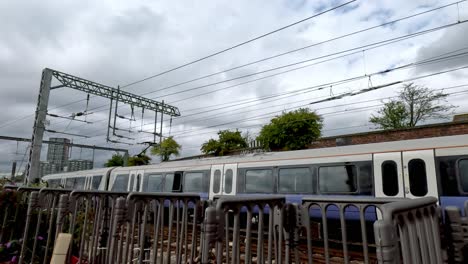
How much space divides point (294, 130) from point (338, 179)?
42.1 feet

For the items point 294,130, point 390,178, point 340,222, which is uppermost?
point 294,130

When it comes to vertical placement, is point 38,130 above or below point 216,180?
above

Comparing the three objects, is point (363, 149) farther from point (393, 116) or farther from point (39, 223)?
point (393, 116)

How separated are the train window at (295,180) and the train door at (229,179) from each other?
6.50 ft

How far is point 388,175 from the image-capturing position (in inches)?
306

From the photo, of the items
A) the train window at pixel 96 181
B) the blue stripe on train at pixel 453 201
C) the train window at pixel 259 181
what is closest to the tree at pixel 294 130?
the train window at pixel 259 181

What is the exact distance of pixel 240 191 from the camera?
35.4ft

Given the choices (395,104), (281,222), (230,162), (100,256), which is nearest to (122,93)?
(230,162)

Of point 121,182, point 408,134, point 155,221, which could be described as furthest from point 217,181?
point 408,134

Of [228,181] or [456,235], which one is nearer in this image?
[456,235]

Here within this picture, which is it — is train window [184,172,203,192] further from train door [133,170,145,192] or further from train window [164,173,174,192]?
train door [133,170,145,192]

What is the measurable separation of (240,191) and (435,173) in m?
5.93

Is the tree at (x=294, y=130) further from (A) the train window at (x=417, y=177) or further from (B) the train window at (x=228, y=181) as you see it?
(A) the train window at (x=417, y=177)

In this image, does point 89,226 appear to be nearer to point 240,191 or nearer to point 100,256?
point 100,256
